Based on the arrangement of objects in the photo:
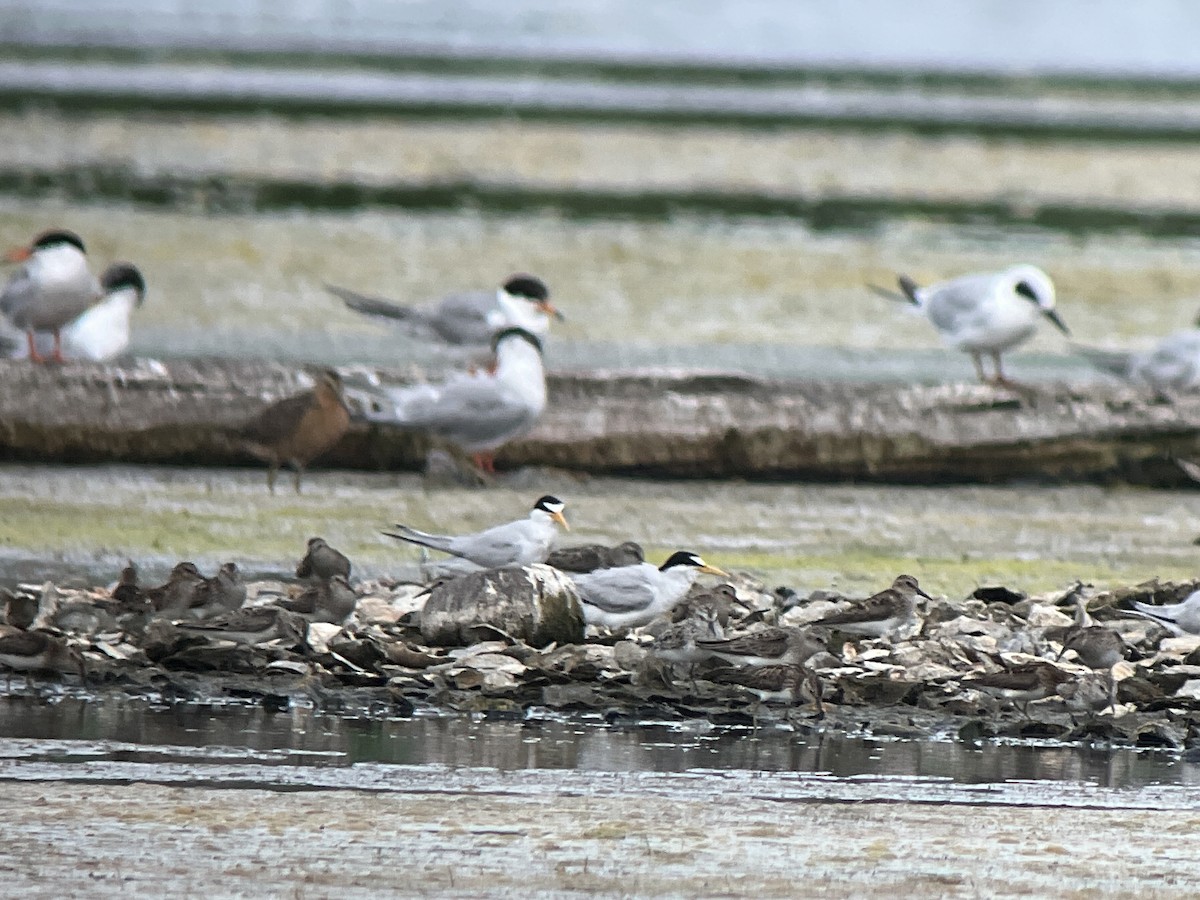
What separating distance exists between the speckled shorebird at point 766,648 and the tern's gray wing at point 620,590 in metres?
0.49

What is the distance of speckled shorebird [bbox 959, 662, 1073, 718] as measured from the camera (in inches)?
260

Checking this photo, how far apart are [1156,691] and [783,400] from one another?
4200 millimetres

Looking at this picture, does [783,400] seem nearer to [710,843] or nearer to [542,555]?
[542,555]

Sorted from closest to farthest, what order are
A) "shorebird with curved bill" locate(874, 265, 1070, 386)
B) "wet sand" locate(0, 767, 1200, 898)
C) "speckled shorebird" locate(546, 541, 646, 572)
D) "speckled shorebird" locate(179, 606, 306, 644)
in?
1. "wet sand" locate(0, 767, 1200, 898)
2. "speckled shorebird" locate(179, 606, 306, 644)
3. "speckled shorebird" locate(546, 541, 646, 572)
4. "shorebird with curved bill" locate(874, 265, 1070, 386)

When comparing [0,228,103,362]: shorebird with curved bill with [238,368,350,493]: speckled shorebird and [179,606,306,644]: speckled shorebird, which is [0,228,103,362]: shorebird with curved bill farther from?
[179,606,306,644]: speckled shorebird

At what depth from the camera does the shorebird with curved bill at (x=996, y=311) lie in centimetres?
1259

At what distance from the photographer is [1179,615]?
7.40 metres

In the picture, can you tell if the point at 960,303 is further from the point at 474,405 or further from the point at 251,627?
the point at 251,627

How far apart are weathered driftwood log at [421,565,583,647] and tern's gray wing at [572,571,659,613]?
0.07 metres

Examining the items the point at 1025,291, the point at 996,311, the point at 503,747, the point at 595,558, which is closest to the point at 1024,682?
the point at 503,747

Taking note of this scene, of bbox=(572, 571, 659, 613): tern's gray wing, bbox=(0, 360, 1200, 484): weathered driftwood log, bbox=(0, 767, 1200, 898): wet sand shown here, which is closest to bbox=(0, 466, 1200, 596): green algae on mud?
bbox=(0, 360, 1200, 484): weathered driftwood log

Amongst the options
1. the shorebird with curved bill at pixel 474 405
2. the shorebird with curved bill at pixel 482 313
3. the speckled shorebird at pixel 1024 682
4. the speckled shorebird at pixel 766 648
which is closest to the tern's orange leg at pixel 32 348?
the shorebird with curved bill at pixel 482 313

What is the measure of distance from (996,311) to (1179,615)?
5.36 metres

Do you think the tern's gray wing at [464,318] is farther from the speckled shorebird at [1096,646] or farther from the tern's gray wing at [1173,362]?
the speckled shorebird at [1096,646]
